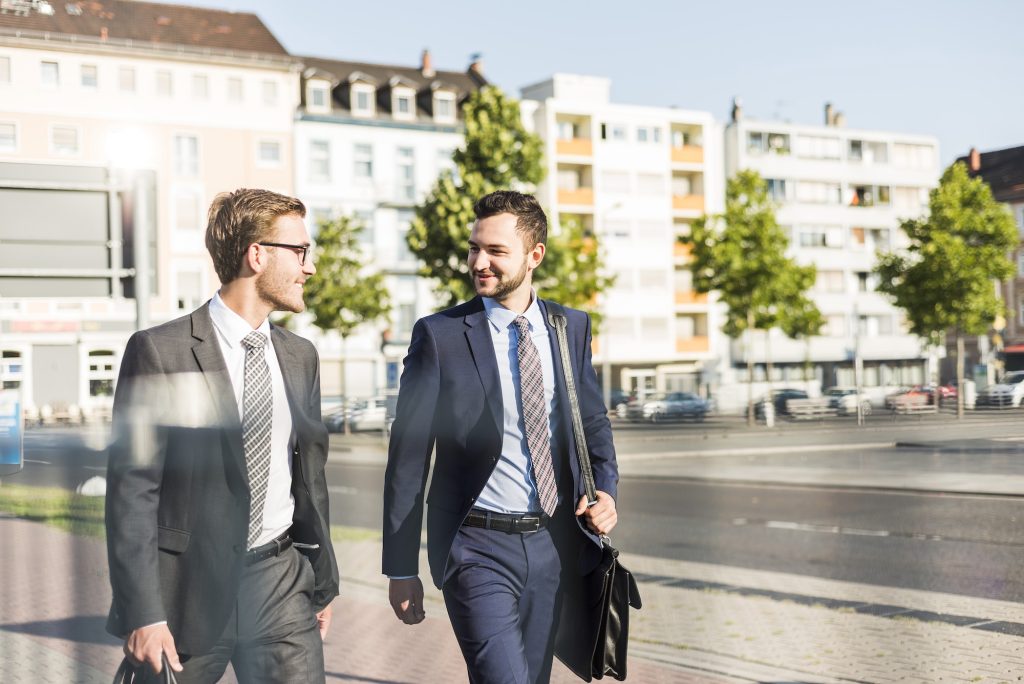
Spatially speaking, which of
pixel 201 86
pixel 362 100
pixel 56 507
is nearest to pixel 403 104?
pixel 362 100

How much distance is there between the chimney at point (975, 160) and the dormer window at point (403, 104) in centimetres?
5418

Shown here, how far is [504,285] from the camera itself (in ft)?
12.8

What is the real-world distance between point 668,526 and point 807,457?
13.6ft

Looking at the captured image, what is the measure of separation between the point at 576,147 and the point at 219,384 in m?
63.9

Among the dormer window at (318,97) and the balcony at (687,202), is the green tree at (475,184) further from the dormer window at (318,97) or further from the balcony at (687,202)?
the balcony at (687,202)

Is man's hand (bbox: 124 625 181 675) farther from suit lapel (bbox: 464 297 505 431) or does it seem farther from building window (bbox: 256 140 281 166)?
building window (bbox: 256 140 281 166)

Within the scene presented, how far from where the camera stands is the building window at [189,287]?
49.0m

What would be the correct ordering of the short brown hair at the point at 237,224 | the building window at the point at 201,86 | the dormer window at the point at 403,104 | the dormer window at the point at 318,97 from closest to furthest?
the short brown hair at the point at 237,224 → the building window at the point at 201,86 → the dormer window at the point at 318,97 → the dormer window at the point at 403,104

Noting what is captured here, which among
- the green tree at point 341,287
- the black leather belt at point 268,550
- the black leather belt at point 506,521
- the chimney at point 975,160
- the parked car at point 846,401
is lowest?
the black leather belt at point 268,550

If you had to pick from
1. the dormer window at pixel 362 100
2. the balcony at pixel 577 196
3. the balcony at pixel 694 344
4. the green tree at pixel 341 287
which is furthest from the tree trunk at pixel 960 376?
the balcony at pixel 694 344

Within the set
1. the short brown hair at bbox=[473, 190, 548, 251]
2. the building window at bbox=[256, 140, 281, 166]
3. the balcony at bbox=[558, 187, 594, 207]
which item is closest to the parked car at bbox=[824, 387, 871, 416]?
the short brown hair at bbox=[473, 190, 548, 251]

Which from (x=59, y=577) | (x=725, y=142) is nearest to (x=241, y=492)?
(x=59, y=577)

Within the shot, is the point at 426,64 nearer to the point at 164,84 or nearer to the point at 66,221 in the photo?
the point at 164,84

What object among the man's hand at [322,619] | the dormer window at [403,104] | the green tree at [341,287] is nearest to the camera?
the man's hand at [322,619]
